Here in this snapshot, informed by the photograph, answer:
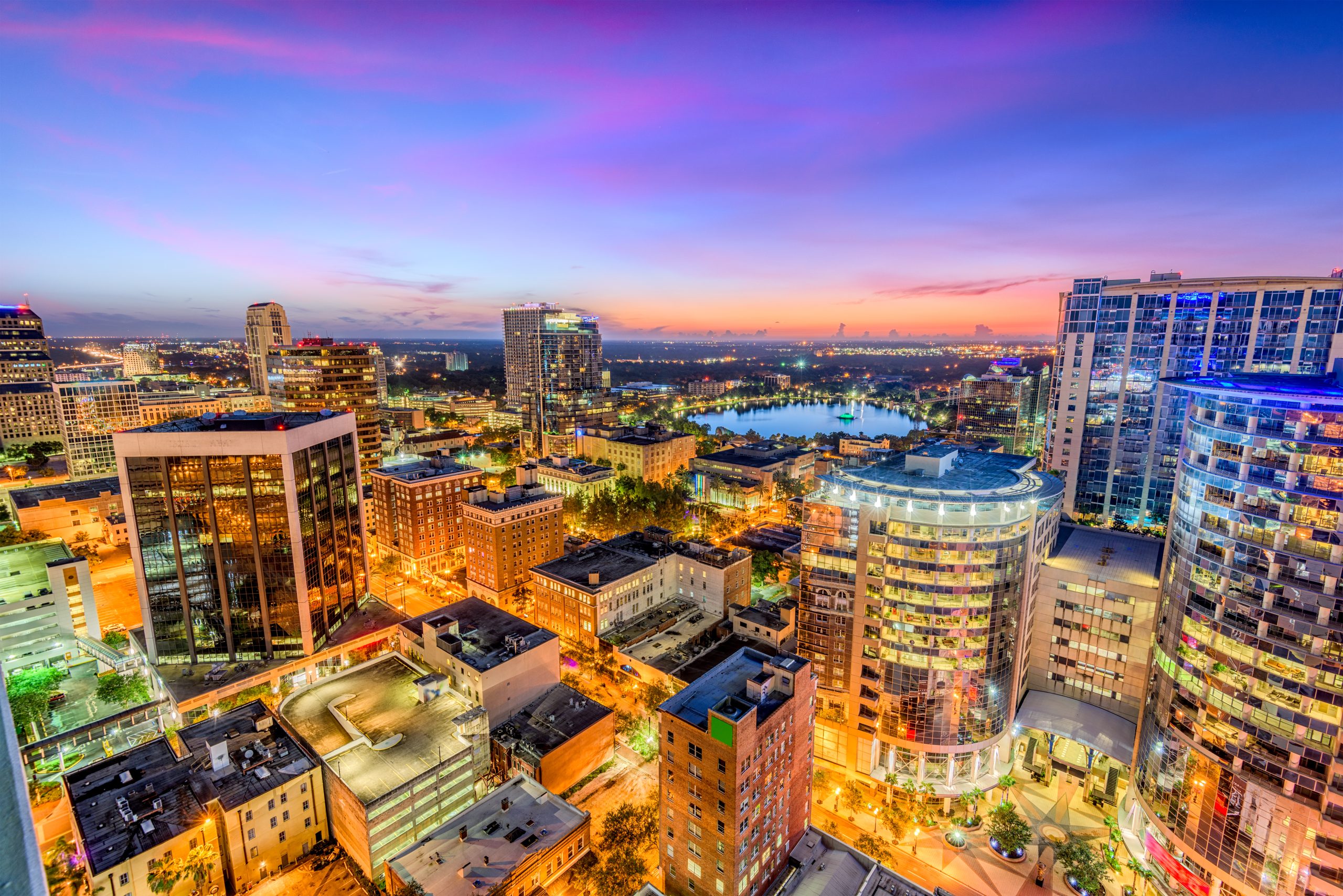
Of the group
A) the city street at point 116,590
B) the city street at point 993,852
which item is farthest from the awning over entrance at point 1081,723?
the city street at point 116,590

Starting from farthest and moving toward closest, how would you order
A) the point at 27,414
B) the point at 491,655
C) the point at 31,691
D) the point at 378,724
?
the point at 27,414 → the point at 491,655 → the point at 31,691 → the point at 378,724

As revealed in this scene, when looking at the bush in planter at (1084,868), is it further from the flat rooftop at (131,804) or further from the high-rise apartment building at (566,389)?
the high-rise apartment building at (566,389)

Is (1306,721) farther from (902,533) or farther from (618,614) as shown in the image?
(618,614)

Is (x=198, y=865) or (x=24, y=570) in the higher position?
(x=24, y=570)

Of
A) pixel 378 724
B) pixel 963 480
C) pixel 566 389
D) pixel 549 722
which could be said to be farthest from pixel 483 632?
pixel 566 389

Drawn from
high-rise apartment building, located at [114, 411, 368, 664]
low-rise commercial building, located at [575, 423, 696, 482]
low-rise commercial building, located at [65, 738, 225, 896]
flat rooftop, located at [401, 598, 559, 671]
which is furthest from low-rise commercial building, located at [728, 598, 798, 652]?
low-rise commercial building, located at [575, 423, 696, 482]

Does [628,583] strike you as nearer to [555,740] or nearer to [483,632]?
[483,632]
